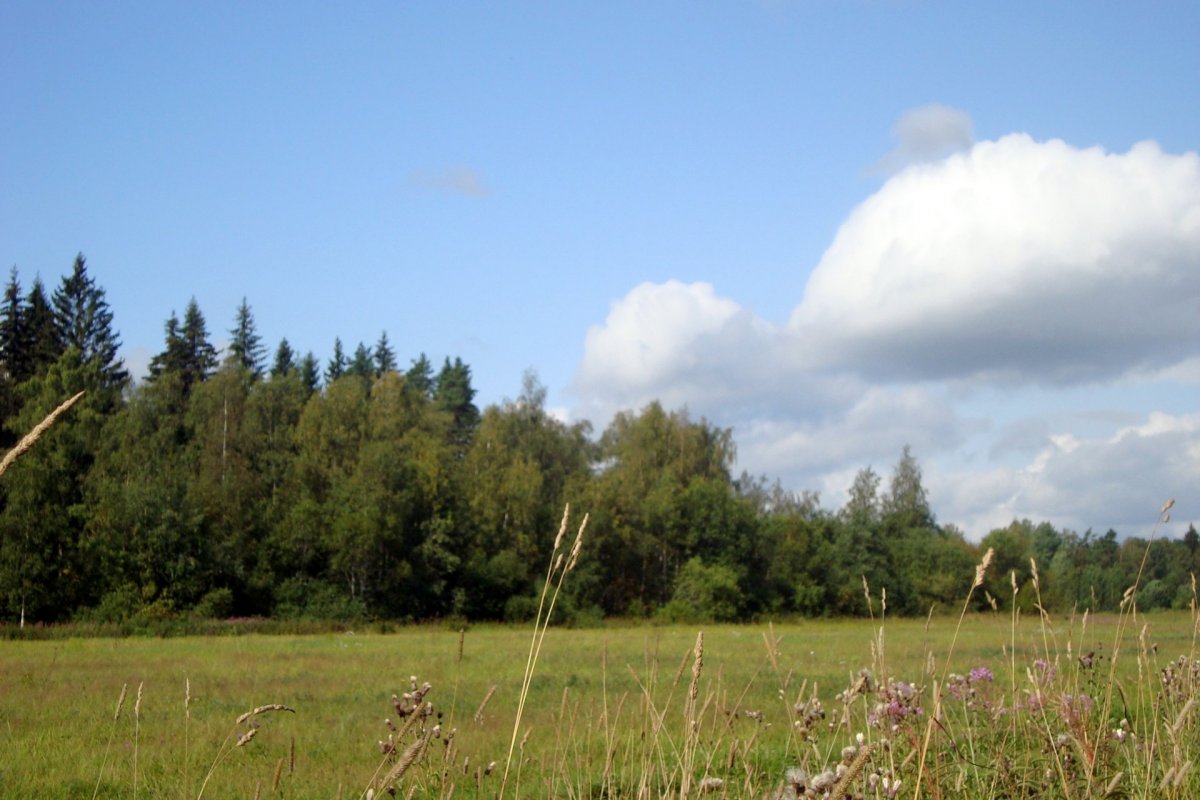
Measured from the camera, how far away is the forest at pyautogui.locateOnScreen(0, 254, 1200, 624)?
40.5m

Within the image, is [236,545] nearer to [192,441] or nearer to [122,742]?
[192,441]

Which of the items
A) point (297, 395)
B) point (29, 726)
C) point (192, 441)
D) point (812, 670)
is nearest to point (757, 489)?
point (297, 395)

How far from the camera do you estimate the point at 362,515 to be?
46.5m

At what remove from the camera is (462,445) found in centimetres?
8075

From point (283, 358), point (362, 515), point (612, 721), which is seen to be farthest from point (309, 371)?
point (612, 721)

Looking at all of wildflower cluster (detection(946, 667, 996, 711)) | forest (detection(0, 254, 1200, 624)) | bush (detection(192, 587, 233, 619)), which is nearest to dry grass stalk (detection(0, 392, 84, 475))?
wildflower cluster (detection(946, 667, 996, 711))

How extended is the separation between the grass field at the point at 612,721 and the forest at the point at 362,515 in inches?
626

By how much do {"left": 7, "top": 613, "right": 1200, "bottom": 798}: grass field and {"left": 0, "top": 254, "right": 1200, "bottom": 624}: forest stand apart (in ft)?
52.1

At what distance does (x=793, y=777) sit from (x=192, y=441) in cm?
5452

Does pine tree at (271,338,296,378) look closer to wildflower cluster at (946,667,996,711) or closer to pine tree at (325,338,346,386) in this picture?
pine tree at (325,338,346,386)

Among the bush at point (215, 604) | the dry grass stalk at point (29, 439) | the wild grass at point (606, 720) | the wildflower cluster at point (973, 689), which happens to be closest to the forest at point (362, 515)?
the bush at point (215, 604)

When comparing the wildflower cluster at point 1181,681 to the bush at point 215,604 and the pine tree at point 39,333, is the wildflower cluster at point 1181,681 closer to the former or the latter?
the bush at point 215,604

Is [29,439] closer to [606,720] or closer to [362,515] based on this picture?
[606,720]

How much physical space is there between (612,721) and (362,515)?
38.7 m
